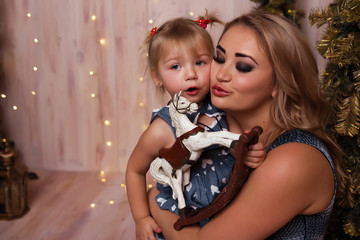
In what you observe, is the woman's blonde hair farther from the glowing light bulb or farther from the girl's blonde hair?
the glowing light bulb

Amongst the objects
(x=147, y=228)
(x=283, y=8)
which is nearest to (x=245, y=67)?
(x=147, y=228)

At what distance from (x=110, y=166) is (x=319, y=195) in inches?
90.7

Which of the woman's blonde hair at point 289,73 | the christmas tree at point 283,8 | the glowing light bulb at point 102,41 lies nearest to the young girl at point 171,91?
the woman's blonde hair at point 289,73

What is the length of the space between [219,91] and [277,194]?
1.27 feet

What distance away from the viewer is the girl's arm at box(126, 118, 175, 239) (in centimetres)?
155

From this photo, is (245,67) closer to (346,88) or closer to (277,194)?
(277,194)

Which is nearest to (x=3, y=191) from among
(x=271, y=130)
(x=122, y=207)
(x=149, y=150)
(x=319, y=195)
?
(x=122, y=207)

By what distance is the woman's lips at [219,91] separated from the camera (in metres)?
1.32

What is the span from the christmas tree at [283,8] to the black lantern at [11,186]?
1.75 m

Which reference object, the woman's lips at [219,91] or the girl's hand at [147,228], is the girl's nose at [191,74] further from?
the girl's hand at [147,228]

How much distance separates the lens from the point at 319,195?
122 cm

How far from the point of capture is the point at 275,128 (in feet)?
4.53

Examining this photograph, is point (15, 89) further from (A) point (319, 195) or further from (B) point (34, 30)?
(A) point (319, 195)

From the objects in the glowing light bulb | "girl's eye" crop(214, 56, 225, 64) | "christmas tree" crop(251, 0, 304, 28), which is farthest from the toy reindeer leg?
the glowing light bulb
